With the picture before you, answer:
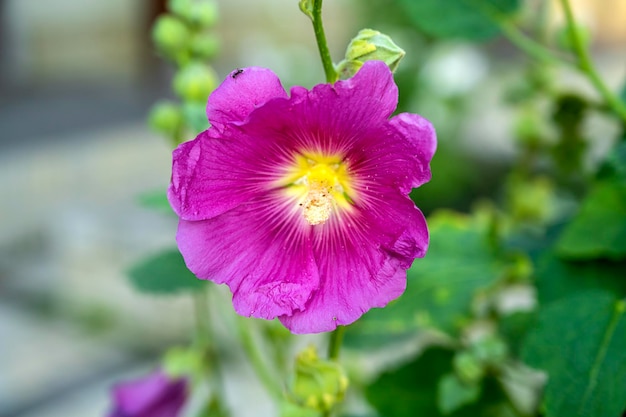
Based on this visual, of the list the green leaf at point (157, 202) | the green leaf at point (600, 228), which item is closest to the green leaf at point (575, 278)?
the green leaf at point (600, 228)

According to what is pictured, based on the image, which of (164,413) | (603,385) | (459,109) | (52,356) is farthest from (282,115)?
(459,109)

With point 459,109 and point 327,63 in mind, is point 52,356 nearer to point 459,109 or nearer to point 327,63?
point 459,109

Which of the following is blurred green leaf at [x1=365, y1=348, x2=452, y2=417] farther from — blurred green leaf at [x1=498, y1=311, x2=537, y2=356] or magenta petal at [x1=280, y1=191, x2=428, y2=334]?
magenta petal at [x1=280, y1=191, x2=428, y2=334]

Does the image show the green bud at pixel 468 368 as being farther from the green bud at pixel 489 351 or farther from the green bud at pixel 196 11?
the green bud at pixel 196 11

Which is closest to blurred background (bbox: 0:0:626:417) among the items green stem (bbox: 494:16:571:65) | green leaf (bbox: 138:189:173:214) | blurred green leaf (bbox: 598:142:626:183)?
green stem (bbox: 494:16:571:65)

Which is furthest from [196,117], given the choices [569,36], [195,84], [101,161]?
[101,161]

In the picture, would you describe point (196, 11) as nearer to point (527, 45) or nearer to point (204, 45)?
point (204, 45)
